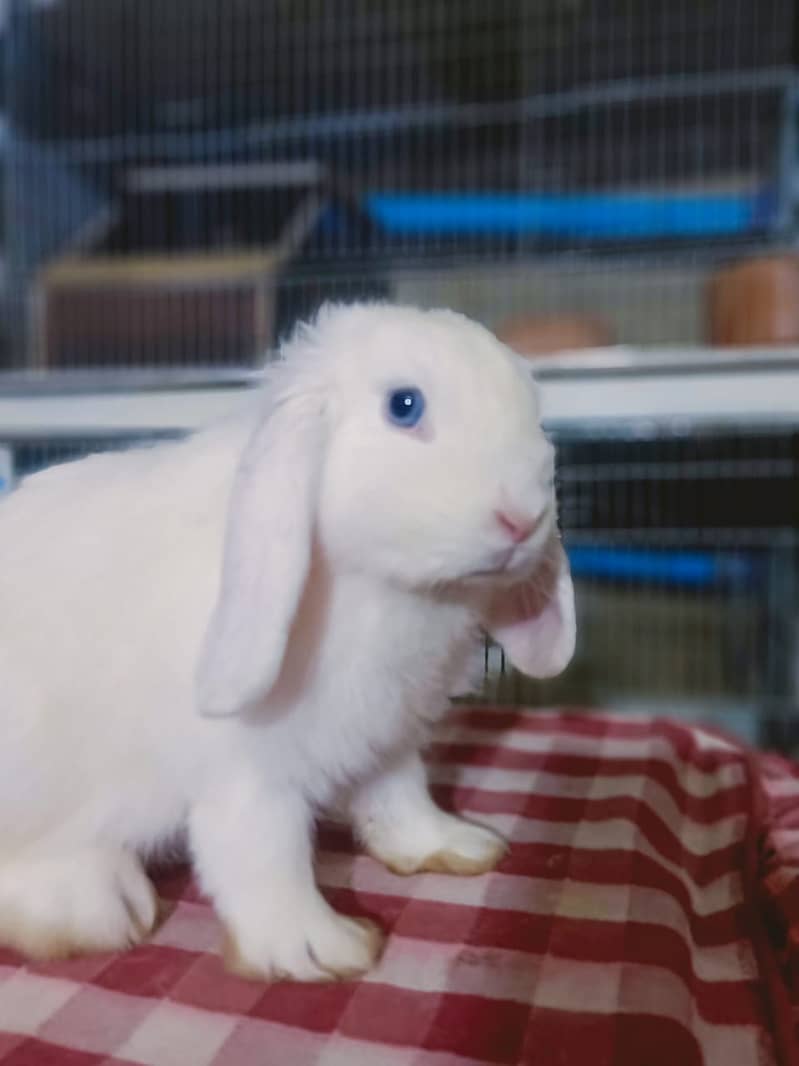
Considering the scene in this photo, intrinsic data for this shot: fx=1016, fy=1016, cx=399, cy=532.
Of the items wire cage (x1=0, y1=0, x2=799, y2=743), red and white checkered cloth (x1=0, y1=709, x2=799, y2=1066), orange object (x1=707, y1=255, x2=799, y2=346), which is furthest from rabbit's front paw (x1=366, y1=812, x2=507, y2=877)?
wire cage (x1=0, y1=0, x2=799, y2=743)

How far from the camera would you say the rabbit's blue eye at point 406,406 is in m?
0.59

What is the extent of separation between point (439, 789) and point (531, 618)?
0.94 feet

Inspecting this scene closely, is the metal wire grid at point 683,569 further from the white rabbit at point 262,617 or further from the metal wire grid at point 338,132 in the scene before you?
the white rabbit at point 262,617

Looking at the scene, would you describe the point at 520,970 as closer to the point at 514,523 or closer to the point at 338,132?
the point at 514,523

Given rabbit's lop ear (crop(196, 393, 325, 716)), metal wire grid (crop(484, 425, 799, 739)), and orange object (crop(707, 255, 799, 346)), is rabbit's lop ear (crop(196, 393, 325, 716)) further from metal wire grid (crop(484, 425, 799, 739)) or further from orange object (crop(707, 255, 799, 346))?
metal wire grid (crop(484, 425, 799, 739))

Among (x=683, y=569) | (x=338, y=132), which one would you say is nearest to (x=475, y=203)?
(x=338, y=132)

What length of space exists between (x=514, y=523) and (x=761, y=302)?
0.92 m

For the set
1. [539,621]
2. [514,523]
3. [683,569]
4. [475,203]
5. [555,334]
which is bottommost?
[683,569]

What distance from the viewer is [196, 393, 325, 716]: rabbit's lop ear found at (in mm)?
566

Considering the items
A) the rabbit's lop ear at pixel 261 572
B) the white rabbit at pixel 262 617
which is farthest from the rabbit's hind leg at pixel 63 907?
the rabbit's lop ear at pixel 261 572

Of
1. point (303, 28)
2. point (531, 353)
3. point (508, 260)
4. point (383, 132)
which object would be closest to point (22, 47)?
point (303, 28)

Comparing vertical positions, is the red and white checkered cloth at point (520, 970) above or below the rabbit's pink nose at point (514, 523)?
below

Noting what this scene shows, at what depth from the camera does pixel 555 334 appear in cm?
160

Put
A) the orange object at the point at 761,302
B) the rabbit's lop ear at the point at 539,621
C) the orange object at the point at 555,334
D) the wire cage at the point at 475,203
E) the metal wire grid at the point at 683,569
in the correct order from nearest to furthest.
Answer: the rabbit's lop ear at the point at 539,621 → the orange object at the point at 761,302 → the orange object at the point at 555,334 → the wire cage at the point at 475,203 → the metal wire grid at the point at 683,569
